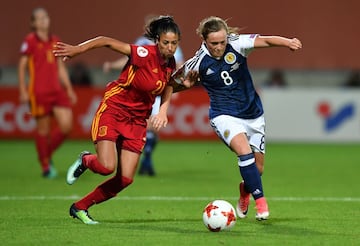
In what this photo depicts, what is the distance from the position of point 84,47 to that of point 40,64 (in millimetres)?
5748

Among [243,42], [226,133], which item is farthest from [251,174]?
[243,42]

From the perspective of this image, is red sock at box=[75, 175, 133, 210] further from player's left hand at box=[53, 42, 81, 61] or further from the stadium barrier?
the stadium barrier

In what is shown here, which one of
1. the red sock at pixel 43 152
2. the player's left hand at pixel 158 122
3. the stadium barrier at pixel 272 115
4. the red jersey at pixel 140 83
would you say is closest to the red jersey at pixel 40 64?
the red sock at pixel 43 152

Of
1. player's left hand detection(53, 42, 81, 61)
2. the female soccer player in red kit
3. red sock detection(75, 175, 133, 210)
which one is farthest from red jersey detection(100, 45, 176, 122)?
player's left hand detection(53, 42, 81, 61)

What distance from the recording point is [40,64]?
1305cm

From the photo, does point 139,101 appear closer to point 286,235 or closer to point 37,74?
point 286,235

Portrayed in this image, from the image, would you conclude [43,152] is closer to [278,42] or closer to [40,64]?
[40,64]

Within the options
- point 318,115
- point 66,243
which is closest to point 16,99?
point 318,115

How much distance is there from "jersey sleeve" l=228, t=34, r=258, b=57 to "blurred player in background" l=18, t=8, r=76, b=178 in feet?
16.5

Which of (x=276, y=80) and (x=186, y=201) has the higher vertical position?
(x=186, y=201)

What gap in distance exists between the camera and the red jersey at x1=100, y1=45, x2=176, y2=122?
319 inches

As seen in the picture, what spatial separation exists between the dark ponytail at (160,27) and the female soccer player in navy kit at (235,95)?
0.30 metres

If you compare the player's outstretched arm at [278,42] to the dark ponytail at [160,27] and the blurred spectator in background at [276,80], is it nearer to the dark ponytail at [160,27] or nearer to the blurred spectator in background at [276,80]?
the dark ponytail at [160,27]

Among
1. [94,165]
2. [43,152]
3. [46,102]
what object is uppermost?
[94,165]
